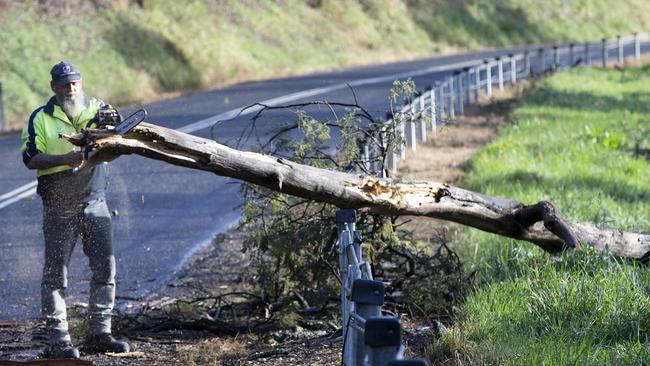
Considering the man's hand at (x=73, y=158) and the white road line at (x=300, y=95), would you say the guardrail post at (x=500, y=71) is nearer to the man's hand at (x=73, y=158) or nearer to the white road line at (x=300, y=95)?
the white road line at (x=300, y=95)

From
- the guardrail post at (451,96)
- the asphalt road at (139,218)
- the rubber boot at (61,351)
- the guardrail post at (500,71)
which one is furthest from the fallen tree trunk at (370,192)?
the guardrail post at (500,71)

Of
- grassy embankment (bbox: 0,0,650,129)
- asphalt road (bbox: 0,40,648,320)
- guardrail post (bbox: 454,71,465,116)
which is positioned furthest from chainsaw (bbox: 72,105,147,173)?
guardrail post (bbox: 454,71,465,116)

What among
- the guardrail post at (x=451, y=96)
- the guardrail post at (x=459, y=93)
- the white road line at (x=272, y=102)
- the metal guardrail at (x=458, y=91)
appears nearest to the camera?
the metal guardrail at (x=458, y=91)

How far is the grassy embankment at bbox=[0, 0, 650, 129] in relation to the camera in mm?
24516

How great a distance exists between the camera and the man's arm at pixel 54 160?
242 inches

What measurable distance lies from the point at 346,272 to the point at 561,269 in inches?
107

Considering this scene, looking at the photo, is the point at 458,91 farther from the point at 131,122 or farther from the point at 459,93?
the point at 131,122

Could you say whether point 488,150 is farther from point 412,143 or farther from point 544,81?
point 544,81

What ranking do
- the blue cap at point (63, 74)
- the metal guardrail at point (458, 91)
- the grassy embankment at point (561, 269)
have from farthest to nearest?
1. the metal guardrail at point (458, 91)
2. the blue cap at point (63, 74)
3. the grassy embankment at point (561, 269)

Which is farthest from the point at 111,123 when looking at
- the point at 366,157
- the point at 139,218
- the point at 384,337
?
the point at 139,218

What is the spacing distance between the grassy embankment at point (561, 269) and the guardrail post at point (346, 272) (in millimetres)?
817

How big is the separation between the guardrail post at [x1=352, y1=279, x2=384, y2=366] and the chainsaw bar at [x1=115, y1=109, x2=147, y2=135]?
6.56 ft

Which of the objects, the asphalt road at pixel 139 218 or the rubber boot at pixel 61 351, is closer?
the rubber boot at pixel 61 351

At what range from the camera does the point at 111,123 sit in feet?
19.3
